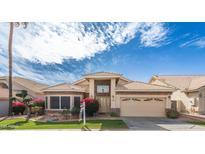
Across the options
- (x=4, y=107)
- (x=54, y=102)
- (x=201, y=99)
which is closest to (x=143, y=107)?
(x=201, y=99)

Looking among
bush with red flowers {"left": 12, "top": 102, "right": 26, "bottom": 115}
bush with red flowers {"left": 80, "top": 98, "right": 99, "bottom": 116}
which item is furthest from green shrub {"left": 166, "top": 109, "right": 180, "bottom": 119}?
bush with red flowers {"left": 12, "top": 102, "right": 26, "bottom": 115}

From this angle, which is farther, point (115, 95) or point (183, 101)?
point (183, 101)

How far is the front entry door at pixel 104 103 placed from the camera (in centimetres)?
1906

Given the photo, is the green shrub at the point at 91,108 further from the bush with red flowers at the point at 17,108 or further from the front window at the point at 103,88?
the bush with red flowers at the point at 17,108

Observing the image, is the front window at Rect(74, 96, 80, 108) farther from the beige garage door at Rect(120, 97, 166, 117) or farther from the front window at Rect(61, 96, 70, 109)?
the beige garage door at Rect(120, 97, 166, 117)

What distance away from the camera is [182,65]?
13.3 meters

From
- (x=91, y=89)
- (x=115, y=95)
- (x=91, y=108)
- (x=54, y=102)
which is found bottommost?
(x=91, y=108)

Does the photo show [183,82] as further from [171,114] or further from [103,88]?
[103,88]

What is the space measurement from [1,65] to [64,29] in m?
3.63

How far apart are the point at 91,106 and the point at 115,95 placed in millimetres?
1990

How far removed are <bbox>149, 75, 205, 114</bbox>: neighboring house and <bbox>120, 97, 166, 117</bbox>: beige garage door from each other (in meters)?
1.57

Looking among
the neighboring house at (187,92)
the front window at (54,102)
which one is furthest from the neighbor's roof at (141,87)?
the front window at (54,102)

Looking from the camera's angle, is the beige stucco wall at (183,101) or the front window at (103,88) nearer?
the front window at (103,88)

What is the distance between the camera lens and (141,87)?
18234 mm
